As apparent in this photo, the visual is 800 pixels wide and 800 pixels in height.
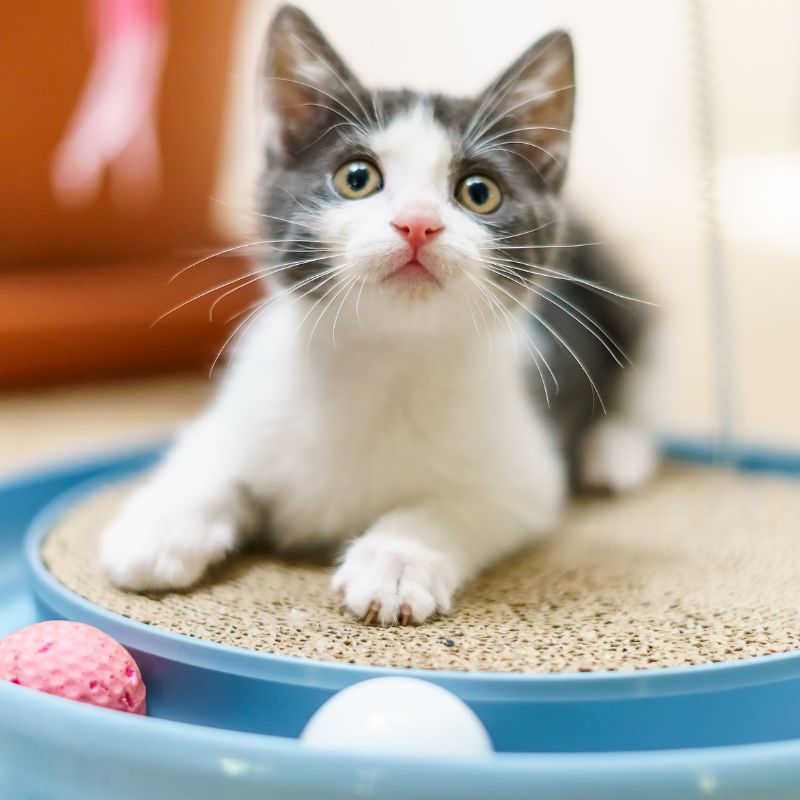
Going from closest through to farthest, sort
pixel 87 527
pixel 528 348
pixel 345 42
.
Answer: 1. pixel 87 527
2. pixel 528 348
3. pixel 345 42

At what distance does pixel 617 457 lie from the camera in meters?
1.63

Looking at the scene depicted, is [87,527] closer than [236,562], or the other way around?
[236,562]

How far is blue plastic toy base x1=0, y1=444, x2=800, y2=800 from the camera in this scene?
623 mm

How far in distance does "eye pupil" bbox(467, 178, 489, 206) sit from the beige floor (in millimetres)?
1011

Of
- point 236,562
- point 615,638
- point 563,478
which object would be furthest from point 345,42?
point 615,638

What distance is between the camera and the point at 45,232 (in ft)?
9.12

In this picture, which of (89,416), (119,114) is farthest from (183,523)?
(119,114)

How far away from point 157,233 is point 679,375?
1737 millimetres

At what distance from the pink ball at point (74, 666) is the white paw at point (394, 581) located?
0.78ft

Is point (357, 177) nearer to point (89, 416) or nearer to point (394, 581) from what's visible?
point (394, 581)

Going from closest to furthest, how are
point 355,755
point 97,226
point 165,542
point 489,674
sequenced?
point 355,755, point 489,674, point 165,542, point 97,226

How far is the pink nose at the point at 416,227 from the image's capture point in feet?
3.17

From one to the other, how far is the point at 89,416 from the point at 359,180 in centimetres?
170

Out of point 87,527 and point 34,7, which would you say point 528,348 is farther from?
point 34,7
